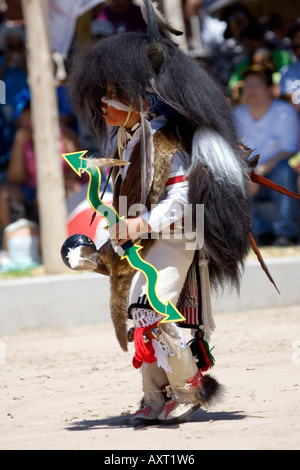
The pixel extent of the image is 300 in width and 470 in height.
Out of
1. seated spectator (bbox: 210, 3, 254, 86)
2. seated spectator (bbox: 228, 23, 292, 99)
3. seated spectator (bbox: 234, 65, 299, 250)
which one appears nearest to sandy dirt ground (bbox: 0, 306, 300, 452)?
seated spectator (bbox: 234, 65, 299, 250)

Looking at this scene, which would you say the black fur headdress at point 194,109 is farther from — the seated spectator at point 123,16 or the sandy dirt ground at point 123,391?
the seated spectator at point 123,16

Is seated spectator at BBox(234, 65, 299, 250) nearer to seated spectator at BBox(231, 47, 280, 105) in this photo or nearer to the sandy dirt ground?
seated spectator at BBox(231, 47, 280, 105)

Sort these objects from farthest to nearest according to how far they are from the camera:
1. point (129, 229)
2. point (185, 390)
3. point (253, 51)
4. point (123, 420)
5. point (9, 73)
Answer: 1. point (9, 73)
2. point (253, 51)
3. point (123, 420)
4. point (185, 390)
5. point (129, 229)

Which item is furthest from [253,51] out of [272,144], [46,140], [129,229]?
[129,229]

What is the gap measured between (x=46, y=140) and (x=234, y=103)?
1606 mm

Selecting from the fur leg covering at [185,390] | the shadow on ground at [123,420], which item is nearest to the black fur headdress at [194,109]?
the fur leg covering at [185,390]

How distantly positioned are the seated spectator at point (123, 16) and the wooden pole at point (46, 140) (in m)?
1.38

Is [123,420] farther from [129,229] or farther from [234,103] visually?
[234,103]

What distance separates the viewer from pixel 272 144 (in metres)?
7.58

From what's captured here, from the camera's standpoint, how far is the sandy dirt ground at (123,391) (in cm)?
332

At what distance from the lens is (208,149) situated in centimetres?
342

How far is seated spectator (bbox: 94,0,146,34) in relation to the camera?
838 centimetres
